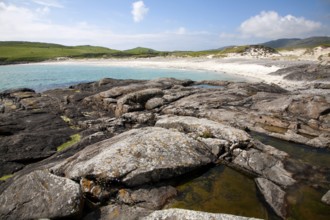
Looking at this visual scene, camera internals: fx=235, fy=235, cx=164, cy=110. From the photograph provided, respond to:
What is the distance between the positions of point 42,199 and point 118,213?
299 centimetres

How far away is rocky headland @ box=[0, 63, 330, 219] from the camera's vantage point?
30.9ft

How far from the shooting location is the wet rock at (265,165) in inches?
463

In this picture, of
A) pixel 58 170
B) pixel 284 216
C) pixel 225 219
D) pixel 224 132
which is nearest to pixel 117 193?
pixel 58 170

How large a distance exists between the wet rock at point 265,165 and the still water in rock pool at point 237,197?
25.0 inches

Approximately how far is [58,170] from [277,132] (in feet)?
53.6

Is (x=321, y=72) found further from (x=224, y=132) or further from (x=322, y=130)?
(x=224, y=132)

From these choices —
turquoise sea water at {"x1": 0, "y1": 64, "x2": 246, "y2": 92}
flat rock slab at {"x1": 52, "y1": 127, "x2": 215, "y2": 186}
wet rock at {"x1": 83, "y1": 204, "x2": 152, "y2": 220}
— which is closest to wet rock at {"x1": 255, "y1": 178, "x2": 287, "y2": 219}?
flat rock slab at {"x1": 52, "y1": 127, "x2": 215, "y2": 186}

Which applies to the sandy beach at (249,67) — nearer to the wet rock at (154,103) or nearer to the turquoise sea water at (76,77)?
the turquoise sea water at (76,77)

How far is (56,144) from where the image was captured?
1955 cm

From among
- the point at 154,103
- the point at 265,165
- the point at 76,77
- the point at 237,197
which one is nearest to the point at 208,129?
the point at 265,165

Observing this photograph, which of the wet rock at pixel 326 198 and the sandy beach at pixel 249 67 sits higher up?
the wet rock at pixel 326 198

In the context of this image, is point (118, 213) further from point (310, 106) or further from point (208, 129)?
point (310, 106)

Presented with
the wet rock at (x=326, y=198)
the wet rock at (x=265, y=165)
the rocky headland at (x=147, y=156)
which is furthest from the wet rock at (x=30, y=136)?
the wet rock at (x=326, y=198)

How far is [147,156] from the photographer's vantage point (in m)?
11.7
